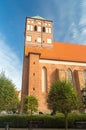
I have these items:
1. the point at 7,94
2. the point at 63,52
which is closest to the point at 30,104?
the point at 7,94

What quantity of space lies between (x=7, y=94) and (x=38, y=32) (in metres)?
22.8

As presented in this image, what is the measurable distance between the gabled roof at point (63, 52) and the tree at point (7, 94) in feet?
44.9

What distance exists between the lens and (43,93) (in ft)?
111

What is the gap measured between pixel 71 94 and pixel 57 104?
188 cm

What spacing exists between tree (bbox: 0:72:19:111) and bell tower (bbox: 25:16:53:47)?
16402 mm

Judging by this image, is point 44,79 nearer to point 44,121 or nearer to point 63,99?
point 44,121

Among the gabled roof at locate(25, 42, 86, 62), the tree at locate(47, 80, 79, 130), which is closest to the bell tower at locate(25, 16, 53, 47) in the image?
the gabled roof at locate(25, 42, 86, 62)

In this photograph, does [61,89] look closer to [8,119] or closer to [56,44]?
[8,119]

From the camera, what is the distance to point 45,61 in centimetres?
3703

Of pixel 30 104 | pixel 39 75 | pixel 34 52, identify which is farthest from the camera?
pixel 34 52

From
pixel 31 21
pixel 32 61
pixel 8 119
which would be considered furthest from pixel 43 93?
pixel 31 21

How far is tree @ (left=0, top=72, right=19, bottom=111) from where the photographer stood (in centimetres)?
2356

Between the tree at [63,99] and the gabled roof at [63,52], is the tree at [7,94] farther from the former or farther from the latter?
the gabled roof at [63,52]

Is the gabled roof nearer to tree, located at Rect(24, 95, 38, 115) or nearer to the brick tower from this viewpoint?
the brick tower
